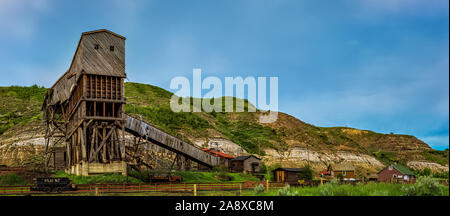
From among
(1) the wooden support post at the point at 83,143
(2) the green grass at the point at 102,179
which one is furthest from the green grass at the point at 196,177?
(1) the wooden support post at the point at 83,143

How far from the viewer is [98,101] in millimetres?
50406

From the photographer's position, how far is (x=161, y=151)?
82.9 metres

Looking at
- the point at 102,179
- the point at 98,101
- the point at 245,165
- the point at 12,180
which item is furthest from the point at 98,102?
the point at 245,165

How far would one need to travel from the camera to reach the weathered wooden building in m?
49.6

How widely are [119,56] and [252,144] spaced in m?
64.8

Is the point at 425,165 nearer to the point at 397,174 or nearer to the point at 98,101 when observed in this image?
the point at 397,174

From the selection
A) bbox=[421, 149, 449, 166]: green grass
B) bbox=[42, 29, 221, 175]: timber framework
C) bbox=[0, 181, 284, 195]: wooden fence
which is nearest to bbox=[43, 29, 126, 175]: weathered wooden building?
bbox=[42, 29, 221, 175]: timber framework

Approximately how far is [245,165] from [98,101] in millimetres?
33731

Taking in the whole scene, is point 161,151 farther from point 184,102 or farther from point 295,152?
point 184,102

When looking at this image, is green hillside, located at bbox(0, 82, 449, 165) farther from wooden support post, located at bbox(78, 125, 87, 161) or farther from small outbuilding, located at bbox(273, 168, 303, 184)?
small outbuilding, located at bbox(273, 168, 303, 184)

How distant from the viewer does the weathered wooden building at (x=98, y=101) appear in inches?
1951

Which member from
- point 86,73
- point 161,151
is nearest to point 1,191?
point 86,73

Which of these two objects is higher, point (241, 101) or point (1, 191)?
point (241, 101)

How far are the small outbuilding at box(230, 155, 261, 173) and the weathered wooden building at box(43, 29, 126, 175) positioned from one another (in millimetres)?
27729
